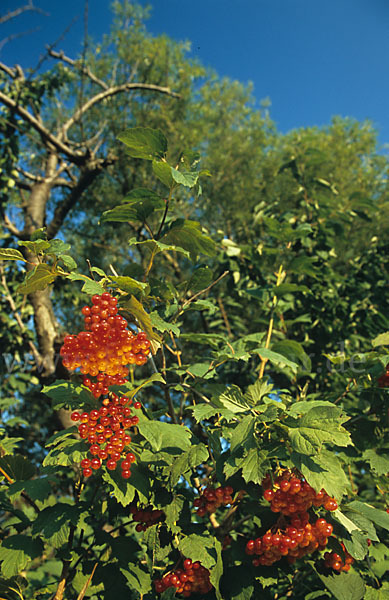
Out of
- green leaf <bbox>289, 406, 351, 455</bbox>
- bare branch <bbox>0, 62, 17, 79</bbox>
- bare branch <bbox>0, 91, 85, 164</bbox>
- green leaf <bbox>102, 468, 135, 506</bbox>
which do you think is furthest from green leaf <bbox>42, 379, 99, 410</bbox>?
bare branch <bbox>0, 62, 17, 79</bbox>

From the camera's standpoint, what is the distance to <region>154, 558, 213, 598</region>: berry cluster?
132cm

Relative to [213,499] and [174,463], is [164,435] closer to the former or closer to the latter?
[174,463]

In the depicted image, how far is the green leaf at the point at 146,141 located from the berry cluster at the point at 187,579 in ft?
4.40

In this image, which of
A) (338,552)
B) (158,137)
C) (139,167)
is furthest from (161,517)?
(139,167)

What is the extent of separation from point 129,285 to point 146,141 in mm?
523

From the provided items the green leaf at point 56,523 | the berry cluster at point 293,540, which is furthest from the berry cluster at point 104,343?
the berry cluster at point 293,540

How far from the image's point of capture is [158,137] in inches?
56.0

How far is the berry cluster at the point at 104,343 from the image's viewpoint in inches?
46.4

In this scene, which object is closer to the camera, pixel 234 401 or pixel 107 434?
pixel 107 434

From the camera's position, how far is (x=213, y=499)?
1.40 m

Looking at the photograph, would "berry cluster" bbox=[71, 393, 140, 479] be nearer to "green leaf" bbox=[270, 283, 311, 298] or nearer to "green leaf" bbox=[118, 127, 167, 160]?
"green leaf" bbox=[118, 127, 167, 160]

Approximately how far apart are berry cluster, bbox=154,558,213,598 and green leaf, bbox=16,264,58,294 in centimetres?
97

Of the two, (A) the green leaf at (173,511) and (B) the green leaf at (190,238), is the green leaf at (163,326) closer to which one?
(B) the green leaf at (190,238)

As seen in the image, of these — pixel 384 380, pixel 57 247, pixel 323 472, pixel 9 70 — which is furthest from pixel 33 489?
pixel 9 70
